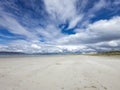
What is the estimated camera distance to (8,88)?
5.91 m

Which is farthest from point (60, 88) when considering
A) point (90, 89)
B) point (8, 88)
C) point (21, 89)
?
point (8, 88)

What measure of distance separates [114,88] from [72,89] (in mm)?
2714

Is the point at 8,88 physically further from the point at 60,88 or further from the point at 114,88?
the point at 114,88

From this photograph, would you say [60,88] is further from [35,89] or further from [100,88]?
[100,88]

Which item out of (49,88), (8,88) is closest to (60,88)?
(49,88)

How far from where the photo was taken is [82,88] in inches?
233

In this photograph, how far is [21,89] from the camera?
5.76 m

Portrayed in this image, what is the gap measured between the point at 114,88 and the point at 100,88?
3.00 feet

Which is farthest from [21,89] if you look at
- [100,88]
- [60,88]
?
[100,88]

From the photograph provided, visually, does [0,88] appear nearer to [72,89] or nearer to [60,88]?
[60,88]

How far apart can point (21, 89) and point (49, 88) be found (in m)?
1.76

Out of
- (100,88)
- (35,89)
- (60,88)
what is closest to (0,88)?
(35,89)

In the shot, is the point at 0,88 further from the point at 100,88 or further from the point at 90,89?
the point at 100,88

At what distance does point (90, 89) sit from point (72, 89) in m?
1.12
